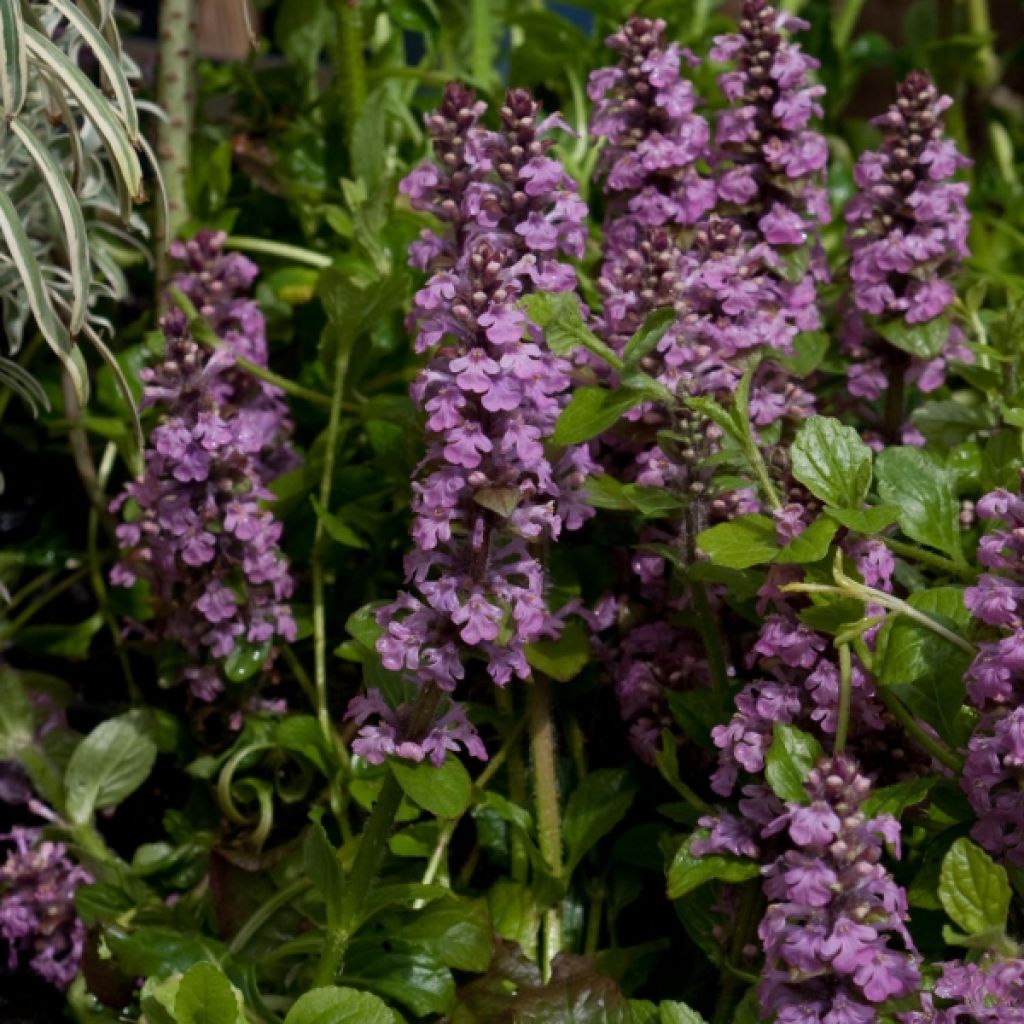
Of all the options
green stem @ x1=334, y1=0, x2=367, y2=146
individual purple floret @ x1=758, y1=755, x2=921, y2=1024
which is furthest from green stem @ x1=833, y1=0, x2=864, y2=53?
individual purple floret @ x1=758, y1=755, x2=921, y2=1024

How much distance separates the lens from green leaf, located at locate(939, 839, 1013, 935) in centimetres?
87

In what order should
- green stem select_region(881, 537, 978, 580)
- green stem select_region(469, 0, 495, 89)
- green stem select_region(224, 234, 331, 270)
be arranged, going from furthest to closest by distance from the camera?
green stem select_region(469, 0, 495, 89) → green stem select_region(224, 234, 331, 270) → green stem select_region(881, 537, 978, 580)

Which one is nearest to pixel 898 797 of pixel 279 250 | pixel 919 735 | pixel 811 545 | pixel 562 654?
pixel 919 735

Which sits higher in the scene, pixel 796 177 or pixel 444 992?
pixel 796 177

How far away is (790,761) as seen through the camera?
3.06ft

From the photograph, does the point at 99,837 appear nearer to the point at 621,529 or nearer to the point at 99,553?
the point at 99,553

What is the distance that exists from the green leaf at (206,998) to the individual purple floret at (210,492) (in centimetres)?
35

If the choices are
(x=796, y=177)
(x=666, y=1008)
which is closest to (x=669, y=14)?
(x=796, y=177)

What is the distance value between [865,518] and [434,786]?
0.32 m

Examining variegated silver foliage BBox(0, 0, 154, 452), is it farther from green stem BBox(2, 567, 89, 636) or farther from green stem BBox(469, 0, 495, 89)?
green stem BBox(469, 0, 495, 89)

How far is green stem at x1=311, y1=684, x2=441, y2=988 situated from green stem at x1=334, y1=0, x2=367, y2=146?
2.85 feet

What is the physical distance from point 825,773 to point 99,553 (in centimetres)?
96

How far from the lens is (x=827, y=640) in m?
1.00

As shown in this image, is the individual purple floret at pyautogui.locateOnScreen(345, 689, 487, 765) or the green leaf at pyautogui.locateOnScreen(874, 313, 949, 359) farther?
the green leaf at pyautogui.locateOnScreen(874, 313, 949, 359)
